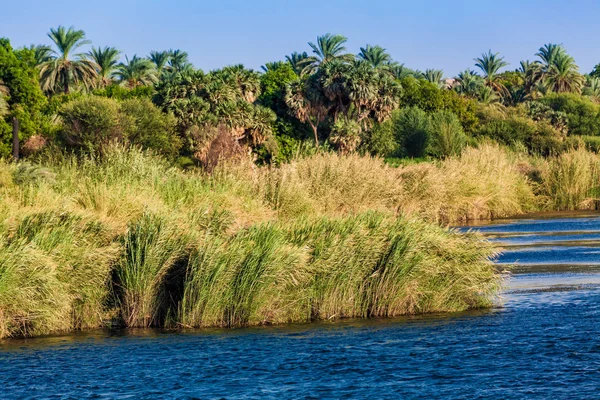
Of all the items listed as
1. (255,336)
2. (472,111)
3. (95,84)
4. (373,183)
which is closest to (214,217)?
(255,336)

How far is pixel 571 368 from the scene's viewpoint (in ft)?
47.0

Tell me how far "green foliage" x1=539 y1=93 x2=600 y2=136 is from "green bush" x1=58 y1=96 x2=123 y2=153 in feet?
165

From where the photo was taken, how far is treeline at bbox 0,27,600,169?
5344 centimetres

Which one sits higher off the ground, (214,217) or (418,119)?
(418,119)

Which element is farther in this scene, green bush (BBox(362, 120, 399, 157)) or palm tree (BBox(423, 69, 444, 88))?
palm tree (BBox(423, 69, 444, 88))

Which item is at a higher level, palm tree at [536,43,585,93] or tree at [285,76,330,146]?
palm tree at [536,43,585,93]

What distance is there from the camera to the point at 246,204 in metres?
27.0

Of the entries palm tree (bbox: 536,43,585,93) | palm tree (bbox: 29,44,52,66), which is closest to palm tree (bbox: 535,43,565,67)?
palm tree (bbox: 536,43,585,93)

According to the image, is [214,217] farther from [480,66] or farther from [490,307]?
[480,66]

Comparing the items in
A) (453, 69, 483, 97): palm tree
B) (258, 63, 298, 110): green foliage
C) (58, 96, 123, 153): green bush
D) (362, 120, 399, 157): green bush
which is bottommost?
(58, 96, 123, 153): green bush

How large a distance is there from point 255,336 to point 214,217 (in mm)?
4005

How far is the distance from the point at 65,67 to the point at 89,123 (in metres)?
38.5

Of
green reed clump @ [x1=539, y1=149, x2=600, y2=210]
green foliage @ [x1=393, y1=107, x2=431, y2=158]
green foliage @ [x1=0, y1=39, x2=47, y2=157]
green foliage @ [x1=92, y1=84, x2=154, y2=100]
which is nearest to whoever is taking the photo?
green reed clump @ [x1=539, y1=149, x2=600, y2=210]

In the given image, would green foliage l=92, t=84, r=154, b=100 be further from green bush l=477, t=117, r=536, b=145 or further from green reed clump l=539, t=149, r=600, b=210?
green reed clump l=539, t=149, r=600, b=210
